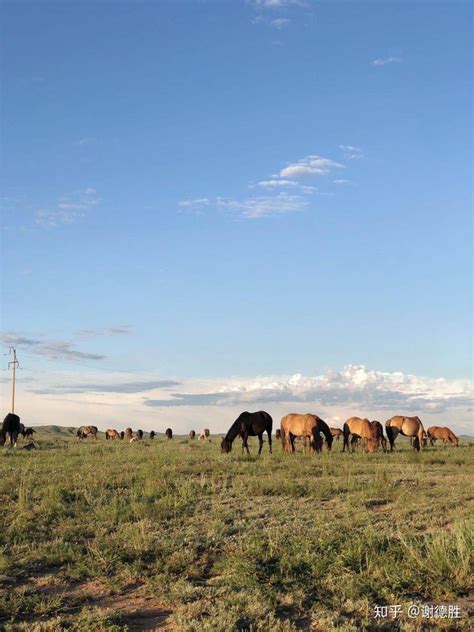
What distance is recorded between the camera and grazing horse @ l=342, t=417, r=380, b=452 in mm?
29719

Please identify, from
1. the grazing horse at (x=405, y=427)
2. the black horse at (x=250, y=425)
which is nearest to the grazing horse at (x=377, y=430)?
the grazing horse at (x=405, y=427)

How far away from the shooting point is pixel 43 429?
86.8 meters

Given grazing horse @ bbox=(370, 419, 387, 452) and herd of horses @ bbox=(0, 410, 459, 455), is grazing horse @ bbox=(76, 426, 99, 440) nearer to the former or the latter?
herd of horses @ bbox=(0, 410, 459, 455)

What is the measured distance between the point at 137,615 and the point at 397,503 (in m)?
7.03

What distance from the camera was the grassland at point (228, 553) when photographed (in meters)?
7.19

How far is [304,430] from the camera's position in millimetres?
28047

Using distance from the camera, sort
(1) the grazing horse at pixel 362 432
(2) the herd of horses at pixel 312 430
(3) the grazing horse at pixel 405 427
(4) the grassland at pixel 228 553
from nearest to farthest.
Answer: (4) the grassland at pixel 228 553
(2) the herd of horses at pixel 312 430
(1) the grazing horse at pixel 362 432
(3) the grazing horse at pixel 405 427

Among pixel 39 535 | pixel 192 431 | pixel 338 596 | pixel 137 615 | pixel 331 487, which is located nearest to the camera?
pixel 137 615

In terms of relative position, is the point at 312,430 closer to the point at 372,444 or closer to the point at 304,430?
the point at 304,430

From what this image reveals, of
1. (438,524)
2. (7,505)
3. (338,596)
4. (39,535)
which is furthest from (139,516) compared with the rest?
(438,524)

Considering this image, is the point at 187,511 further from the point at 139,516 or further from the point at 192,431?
the point at 192,431

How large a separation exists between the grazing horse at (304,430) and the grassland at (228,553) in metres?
11.9

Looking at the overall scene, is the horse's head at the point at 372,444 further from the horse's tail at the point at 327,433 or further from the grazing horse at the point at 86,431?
the grazing horse at the point at 86,431

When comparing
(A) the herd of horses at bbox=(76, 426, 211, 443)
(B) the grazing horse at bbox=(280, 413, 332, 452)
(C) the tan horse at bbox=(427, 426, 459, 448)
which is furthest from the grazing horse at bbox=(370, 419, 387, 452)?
(A) the herd of horses at bbox=(76, 426, 211, 443)
